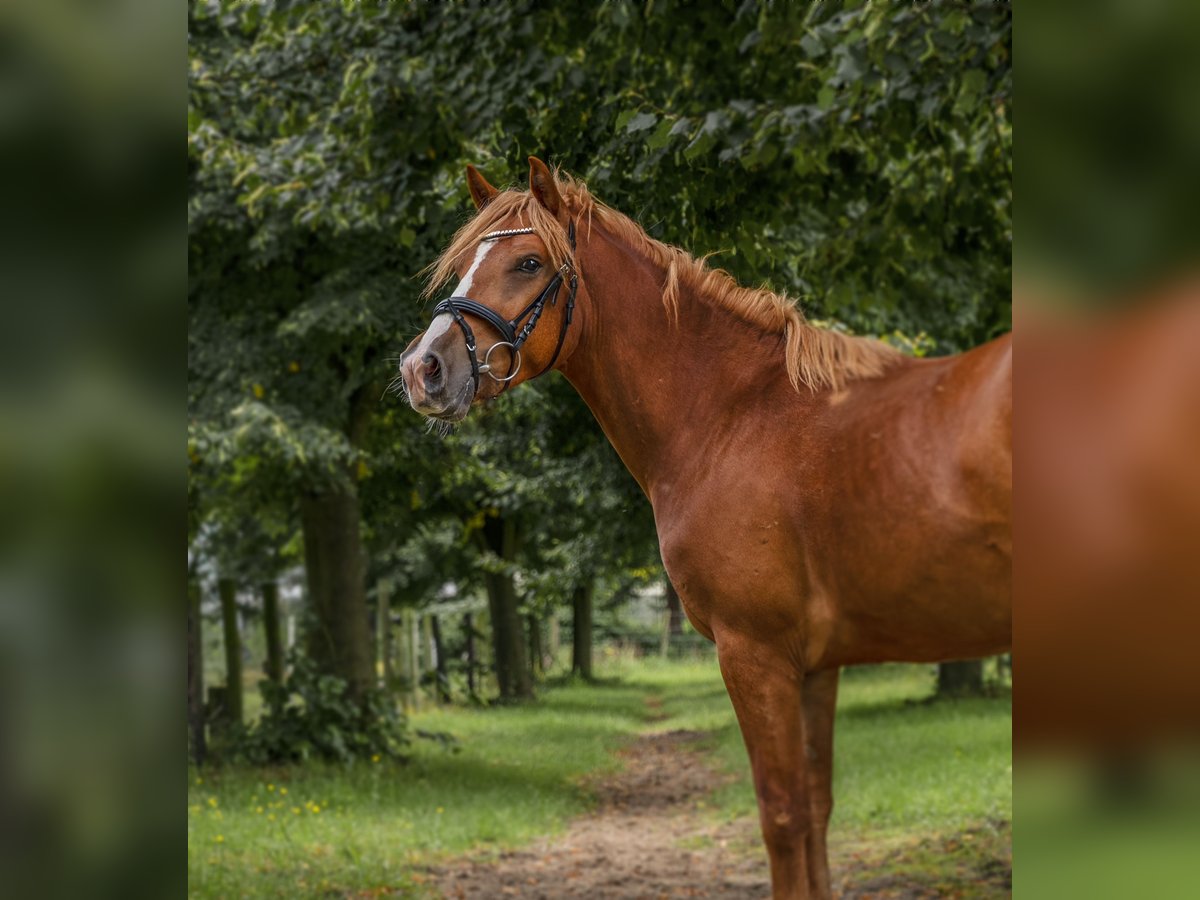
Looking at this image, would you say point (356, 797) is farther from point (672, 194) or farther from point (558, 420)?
point (672, 194)

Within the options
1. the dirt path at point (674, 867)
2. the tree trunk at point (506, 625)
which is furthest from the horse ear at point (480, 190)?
the tree trunk at point (506, 625)

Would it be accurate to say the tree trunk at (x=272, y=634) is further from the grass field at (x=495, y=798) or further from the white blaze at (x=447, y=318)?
the white blaze at (x=447, y=318)

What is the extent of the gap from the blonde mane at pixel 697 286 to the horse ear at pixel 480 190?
0.21 ft

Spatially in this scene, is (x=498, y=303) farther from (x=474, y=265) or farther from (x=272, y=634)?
(x=272, y=634)

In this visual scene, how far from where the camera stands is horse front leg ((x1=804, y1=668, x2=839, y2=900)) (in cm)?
291

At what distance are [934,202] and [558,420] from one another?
287cm

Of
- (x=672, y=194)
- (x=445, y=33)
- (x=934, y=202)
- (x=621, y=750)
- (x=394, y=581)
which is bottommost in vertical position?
(x=621, y=750)

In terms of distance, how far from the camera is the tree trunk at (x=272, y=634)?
14.0m

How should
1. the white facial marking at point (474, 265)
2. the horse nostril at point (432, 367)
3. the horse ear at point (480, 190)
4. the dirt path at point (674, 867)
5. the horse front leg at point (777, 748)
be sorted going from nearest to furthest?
the horse nostril at point (432, 367)
the white facial marking at point (474, 265)
the horse ear at point (480, 190)
the horse front leg at point (777, 748)
the dirt path at point (674, 867)
